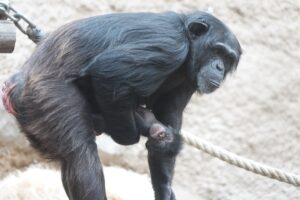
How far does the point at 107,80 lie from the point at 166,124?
45 cm

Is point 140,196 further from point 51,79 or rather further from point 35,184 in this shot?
point 51,79

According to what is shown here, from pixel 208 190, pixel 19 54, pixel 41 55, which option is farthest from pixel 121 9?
pixel 41 55

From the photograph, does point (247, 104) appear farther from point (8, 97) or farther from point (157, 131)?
point (8, 97)

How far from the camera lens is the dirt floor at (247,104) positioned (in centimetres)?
549

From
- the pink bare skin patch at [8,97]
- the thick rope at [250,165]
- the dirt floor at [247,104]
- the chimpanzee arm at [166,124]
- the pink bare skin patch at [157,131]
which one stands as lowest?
the dirt floor at [247,104]

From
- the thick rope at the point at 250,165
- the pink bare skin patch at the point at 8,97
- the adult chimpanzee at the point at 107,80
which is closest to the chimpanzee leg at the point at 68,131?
the adult chimpanzee at the point at 107,80

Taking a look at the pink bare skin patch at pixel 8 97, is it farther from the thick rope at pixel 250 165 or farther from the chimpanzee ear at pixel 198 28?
the thick rope at pixel 250 165

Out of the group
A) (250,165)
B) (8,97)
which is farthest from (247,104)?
(8,97)

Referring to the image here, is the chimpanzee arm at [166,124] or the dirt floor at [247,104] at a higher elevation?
the chimpanzee arm at [166,124]

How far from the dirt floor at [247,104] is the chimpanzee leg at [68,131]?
2246mm

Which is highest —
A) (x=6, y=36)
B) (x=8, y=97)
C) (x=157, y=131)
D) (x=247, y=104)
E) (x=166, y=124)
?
(x=6, y=36)

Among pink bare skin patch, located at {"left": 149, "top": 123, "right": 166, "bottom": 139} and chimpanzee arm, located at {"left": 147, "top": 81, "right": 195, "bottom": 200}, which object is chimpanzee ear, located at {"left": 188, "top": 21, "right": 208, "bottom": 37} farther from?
pink bare skin patch, located at {"left": 149, "top": 123, "right": 166, "bottom": 139}

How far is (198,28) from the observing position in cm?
332

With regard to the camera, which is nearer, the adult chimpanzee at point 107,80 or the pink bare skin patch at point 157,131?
the adult chimpanzee at point 107,80
